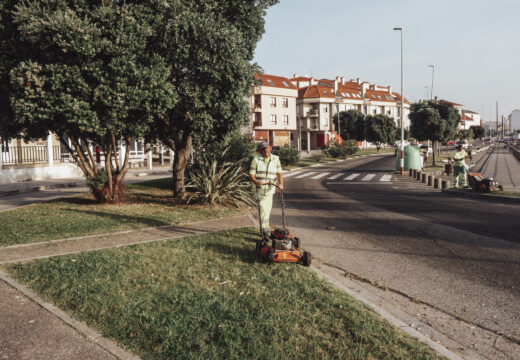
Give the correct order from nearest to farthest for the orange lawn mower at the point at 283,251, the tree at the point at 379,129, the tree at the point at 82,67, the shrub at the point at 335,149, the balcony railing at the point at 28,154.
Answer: the orange lawn mower at the point at 283,251, the tree at the point at 82,67, the balcony railing at the point at 28,154, the shrub at the point at 335,149, the tree at the point at 379,129

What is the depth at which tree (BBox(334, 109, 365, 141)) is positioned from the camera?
71375mm

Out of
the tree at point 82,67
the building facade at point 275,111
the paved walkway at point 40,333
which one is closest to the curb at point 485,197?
the tree at point 82,67

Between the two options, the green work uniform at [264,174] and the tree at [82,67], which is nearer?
the green work uniform at [264,174]

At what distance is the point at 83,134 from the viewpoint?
11180mm

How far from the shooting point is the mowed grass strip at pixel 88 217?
339 inches

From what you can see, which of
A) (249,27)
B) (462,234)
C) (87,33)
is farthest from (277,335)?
(249,27)

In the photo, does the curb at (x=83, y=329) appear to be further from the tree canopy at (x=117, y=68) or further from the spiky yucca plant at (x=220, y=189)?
the spiky yucca plant at (x=220, y=189)

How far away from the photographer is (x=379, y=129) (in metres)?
64.4

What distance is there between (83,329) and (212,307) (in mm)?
1342

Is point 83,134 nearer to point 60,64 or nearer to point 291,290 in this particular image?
point 60,64

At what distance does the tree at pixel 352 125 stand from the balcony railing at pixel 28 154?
55.8m

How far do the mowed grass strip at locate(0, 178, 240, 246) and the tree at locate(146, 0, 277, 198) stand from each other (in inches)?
85.4

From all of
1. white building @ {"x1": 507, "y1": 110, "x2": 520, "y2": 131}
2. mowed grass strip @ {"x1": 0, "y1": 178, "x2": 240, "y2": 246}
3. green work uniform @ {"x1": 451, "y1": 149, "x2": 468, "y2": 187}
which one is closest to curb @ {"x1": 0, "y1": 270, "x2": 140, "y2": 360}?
mowed grass strip @ {"x1": 0, "y1": 178, "x2": 240, "y2": 246}

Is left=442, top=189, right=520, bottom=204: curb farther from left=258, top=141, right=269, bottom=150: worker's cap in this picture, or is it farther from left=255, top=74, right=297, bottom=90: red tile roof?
left=255, top=74, right=297, bottom=90: red tile roof
